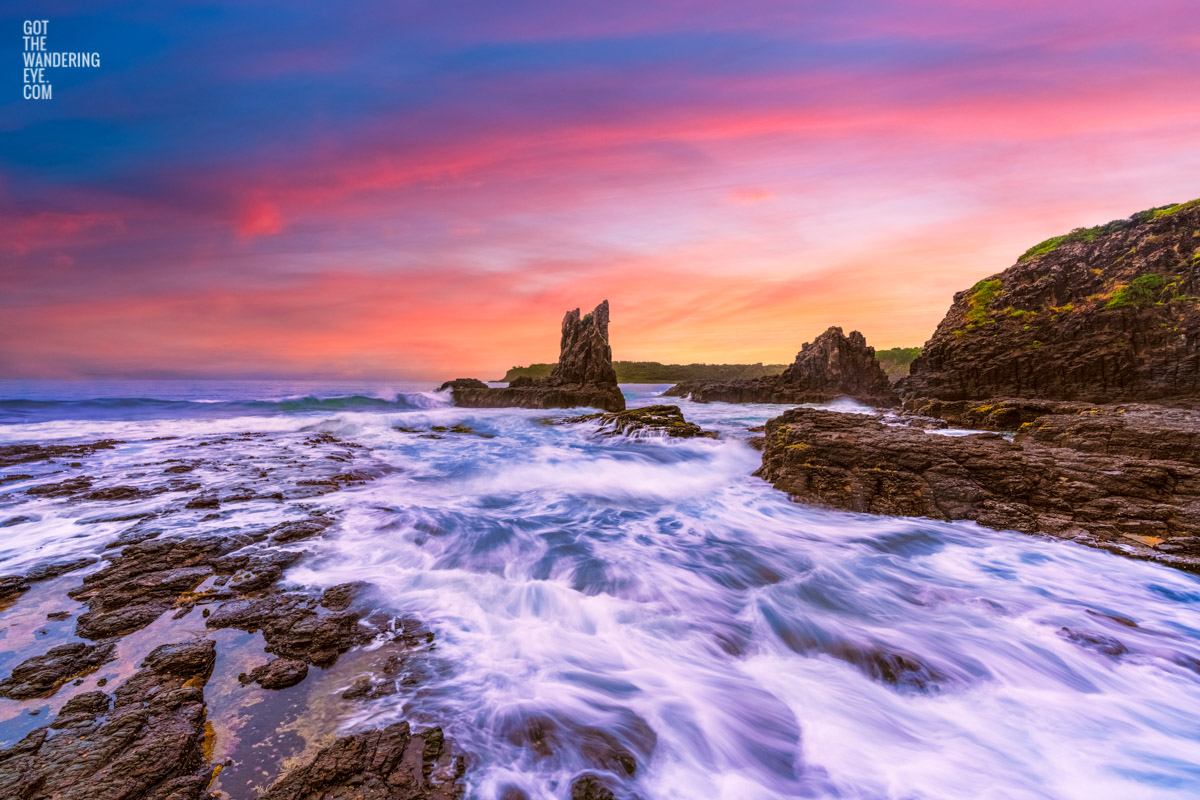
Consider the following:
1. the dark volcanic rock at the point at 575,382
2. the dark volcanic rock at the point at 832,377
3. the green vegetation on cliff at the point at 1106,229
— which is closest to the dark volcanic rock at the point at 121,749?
the dark volcanic rock at the point at 575,382

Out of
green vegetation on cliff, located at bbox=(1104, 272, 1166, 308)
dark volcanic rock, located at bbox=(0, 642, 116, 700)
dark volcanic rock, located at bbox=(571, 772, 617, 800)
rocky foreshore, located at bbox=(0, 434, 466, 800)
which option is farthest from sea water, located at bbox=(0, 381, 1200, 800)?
green vegetation on cliff, located at bbox=(1104, 272, 1166, 308)

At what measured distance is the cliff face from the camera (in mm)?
20578

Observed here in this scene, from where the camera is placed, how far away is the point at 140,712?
123 inches

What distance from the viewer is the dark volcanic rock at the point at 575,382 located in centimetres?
4197

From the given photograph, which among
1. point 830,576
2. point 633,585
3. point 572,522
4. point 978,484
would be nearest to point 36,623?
point 633,585

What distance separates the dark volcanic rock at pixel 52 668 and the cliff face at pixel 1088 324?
33.7 m

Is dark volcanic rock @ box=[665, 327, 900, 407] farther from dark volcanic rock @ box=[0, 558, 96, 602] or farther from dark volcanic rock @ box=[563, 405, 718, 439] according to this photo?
dark volcanic rock @ box=[0, 558, 96, 602]

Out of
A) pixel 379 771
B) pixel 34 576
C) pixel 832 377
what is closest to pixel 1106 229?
pixel 832 377

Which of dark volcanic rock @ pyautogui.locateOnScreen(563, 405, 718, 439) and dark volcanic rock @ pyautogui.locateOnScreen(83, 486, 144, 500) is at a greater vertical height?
dark volcanic rock @ pyautogui.locateOnScreen(563, 405, 718, 439)

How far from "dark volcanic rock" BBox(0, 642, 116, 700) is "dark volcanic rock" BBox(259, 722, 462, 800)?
8.19 ft

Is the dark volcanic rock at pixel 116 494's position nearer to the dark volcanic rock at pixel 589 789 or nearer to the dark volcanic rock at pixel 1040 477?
the dark volcanic rock at pixel 589 789

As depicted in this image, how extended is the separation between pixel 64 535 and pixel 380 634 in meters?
6.64

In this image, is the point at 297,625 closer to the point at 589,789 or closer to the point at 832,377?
the point at 589,789

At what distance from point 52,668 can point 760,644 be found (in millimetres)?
6536
